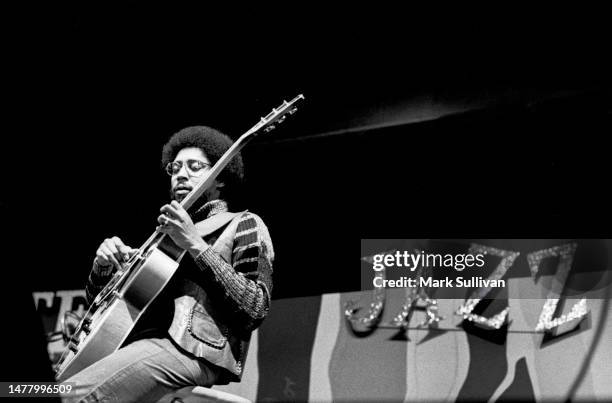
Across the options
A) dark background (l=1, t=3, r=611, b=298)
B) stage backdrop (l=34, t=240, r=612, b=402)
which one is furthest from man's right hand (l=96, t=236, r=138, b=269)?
stage backdrop (l=34, t=240, r=612, b=402)

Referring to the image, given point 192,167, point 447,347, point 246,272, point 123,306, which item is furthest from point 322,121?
point 123,306

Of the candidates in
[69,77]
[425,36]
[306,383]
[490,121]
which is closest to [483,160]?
[490,121]

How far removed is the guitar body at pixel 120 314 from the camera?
2.14 metres

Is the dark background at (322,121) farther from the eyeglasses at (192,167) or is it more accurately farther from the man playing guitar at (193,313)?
the man playing guitar at (193,313)

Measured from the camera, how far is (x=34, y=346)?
45.5 inches

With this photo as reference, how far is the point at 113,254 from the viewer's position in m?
2.46

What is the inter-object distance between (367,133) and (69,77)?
6.29ft

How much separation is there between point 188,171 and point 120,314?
0.66 metres

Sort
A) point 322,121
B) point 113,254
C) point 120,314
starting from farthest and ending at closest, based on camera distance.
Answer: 1. point 322,121
2. point 113,254
3. point 120,314

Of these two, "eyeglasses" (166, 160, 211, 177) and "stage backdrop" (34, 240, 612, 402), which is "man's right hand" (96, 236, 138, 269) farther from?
"stage backdrop" (34, 240, 612, 402)

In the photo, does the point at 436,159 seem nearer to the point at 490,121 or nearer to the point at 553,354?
the point at 490,121

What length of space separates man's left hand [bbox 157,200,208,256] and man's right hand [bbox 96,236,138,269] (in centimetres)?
33

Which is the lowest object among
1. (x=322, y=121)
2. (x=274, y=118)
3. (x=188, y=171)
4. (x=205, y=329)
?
(x=205, y=329)

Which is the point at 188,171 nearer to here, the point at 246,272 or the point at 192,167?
the point at 192,167
